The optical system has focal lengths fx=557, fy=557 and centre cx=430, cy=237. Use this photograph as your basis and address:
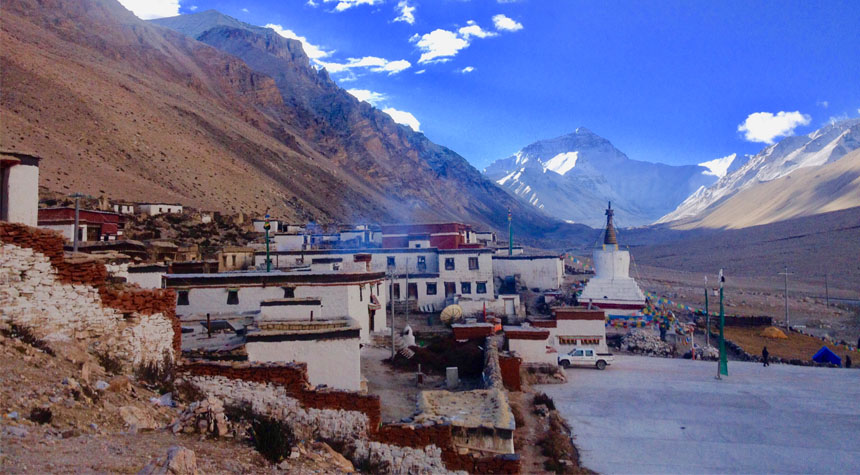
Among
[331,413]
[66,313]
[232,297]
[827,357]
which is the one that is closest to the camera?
[66,313]

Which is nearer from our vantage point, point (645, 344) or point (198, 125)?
point (645, 344)

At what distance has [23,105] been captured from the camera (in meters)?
53.1

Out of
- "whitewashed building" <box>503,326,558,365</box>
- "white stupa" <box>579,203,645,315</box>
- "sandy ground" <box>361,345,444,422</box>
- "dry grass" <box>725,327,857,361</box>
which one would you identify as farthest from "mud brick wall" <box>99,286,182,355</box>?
"dry grass" <box>725,327,857,361</box>

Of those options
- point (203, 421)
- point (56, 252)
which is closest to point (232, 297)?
point (56, 252)

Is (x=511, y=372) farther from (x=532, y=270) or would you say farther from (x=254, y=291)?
(x=532, y=270)

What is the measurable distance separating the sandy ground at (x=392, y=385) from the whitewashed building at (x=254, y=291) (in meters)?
1.71

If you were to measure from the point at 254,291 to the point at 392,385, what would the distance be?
6.03m

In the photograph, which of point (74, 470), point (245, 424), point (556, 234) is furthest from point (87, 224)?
point (556, 234)

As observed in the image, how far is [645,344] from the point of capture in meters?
26.2

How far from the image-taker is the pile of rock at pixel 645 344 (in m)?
25.7

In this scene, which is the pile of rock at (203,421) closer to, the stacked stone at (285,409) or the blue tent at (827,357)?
Result: the stacked stone at (285,409)

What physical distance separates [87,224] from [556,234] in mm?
140742

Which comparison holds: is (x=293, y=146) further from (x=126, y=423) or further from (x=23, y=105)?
(x=126, y=423)

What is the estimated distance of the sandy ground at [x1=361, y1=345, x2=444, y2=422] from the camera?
12.2m
